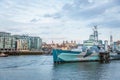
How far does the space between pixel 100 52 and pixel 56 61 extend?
21.1 metres

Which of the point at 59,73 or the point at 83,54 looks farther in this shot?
the point at 83,54

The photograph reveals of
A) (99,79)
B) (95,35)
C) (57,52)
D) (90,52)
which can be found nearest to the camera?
(99,79)

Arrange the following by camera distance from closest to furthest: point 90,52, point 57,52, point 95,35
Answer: point 57,52
point 90,52
point 95,35

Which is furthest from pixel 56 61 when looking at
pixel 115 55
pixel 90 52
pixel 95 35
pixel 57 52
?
pixel 115 55

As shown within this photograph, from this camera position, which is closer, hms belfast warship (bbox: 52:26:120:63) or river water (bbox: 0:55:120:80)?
river water (bbox: 0:55:120:80)

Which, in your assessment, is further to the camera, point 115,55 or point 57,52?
point 115,55

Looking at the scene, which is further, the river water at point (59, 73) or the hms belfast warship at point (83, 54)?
the hms belfast warship at point (83, 54)

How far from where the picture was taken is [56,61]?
289 ft

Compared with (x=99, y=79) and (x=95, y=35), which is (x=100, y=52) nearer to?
(x=95, y=35)

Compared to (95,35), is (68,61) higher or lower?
lower

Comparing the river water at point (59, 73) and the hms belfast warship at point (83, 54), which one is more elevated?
the hms belfast warship at point (83, 54)

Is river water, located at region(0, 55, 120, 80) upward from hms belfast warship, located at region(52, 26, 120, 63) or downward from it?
downward

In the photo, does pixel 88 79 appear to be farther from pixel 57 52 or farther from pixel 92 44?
pixel 92 44

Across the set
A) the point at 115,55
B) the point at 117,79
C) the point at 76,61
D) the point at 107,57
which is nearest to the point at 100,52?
the point at 107,57
